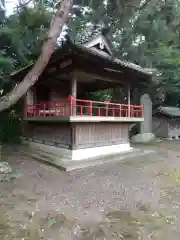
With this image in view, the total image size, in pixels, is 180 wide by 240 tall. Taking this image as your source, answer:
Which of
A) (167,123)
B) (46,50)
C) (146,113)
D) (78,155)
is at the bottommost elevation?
(78,155)

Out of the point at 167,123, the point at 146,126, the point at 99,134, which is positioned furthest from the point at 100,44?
the point at 167,123

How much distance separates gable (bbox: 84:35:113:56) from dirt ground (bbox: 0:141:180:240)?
20.8ft

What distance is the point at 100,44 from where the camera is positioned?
11477mm

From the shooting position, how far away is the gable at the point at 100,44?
11078 millimetres

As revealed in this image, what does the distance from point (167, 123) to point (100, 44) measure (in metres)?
12.7

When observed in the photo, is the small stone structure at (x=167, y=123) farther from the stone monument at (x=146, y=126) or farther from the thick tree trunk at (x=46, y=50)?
the thick tree trunk at (x=46, y=50)

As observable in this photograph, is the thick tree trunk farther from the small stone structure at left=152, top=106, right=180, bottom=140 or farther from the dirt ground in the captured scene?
the small stone structure at left=152, top=106, right=180, bottom=140

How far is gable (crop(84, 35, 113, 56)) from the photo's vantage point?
1108 cm

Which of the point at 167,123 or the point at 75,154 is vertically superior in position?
the point at 167,123

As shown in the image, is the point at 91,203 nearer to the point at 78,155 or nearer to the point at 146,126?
the point at 78,155

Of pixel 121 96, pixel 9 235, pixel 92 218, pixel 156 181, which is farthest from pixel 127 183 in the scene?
pixel 121 96

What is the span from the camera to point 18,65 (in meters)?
14.6

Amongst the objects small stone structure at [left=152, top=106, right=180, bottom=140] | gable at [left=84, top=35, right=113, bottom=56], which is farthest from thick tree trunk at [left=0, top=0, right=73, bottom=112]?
small stone structure at [left=152, top=106, right=180, bottom=140]

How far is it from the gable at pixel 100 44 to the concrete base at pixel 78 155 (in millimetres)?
5279
